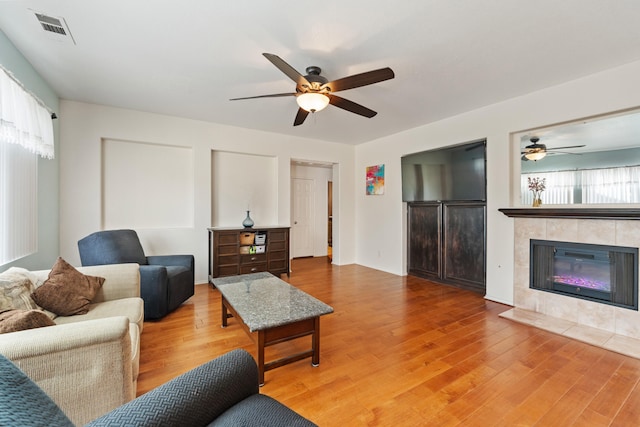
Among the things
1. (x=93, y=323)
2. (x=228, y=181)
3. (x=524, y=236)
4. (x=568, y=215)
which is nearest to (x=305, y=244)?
(x=228, y=181)

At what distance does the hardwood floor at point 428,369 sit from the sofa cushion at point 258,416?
0.64m

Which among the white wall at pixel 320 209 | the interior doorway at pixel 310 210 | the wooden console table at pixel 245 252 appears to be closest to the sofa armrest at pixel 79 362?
the wooden console table at pixel 245 252

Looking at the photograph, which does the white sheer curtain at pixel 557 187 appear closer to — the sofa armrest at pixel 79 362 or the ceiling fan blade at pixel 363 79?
the ceiling fan blade at pixel 363 79

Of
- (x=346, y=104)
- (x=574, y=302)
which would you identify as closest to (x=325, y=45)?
(x=346, y=104)

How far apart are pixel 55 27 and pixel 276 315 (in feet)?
9.21

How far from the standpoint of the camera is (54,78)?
2957mm

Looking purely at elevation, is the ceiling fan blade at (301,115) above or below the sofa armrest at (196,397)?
above

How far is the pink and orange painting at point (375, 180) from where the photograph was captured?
5.28 meters

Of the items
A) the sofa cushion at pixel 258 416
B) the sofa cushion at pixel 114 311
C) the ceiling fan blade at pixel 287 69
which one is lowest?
the sofa cushion at pixel 258 416

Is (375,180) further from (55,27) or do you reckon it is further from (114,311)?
(55,27)

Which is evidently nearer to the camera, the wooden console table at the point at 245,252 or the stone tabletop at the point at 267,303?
the stone tabletop at the point at 267,303

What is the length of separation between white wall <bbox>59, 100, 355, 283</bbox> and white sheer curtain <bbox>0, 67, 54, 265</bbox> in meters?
0.75

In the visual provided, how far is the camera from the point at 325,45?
227 cm

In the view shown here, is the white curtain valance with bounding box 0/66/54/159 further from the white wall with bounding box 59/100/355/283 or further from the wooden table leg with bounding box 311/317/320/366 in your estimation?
the wooden table leg with bounding box 311/317/320/366
